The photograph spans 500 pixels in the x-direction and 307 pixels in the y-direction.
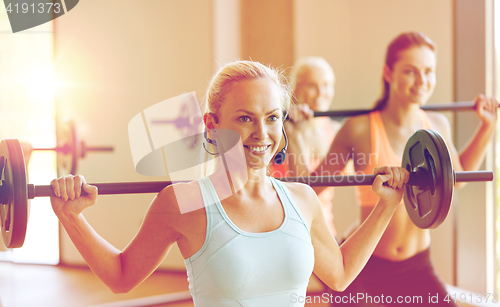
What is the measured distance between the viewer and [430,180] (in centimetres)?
97

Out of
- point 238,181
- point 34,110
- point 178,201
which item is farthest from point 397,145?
point 34,110

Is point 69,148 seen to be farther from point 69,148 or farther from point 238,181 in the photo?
point 238,181

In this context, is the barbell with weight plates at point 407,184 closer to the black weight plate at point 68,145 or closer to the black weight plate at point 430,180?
the black weight plate at point 430,180

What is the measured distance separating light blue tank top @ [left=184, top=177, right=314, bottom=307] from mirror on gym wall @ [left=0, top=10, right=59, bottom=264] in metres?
1.01

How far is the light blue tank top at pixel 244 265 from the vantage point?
2.48ft

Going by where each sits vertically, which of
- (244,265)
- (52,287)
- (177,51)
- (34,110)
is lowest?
(52,287)

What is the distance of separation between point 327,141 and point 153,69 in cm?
93

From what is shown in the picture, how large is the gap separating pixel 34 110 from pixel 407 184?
1364 mm

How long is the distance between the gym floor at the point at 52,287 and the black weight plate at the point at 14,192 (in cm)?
87

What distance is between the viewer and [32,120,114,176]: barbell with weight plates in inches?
65.6

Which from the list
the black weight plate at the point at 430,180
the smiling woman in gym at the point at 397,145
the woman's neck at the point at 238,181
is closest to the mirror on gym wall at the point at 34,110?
the woman's neck at the point at 238,181

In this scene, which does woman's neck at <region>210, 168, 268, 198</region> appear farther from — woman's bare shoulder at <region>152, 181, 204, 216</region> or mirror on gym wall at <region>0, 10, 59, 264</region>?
mirror on gym wall at <region>0, 10, 59, 264</region>

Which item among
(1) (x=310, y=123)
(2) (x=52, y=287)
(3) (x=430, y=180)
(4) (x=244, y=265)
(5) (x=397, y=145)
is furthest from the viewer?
(1) (x=310, y=123)

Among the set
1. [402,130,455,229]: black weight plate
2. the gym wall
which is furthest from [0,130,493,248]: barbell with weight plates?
the gym wall
